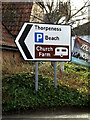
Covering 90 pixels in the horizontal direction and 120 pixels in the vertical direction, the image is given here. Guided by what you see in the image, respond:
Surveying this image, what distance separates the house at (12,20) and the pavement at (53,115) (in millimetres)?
3846

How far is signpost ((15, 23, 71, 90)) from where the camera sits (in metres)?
7.41

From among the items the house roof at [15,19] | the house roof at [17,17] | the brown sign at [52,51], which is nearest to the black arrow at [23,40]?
the brown sign at [52,51]

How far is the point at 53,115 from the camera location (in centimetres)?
660

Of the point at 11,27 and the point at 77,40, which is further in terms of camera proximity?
the point at 11,27

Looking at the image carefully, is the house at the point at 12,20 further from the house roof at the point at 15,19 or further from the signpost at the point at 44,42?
the signpost at the point at 44,42

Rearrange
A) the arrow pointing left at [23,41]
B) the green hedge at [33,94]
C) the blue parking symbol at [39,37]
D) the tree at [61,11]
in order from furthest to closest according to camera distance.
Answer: the tree at [61,11], the blue parking symbol at [39,37], the arrow pointing left at [23,41], the green hedge at [33,94]

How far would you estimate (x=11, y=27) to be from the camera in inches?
664

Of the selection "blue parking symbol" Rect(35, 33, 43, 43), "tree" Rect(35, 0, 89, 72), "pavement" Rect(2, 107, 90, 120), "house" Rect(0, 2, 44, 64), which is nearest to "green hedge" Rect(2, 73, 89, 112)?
"pavement" Rect(2, 107, 90, 120)

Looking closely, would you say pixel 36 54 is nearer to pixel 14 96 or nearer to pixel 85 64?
pixel 14 96

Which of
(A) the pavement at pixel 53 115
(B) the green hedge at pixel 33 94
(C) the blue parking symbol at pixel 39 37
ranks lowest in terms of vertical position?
(A) the pavement at pixel 53 115

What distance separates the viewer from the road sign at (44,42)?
292 inches

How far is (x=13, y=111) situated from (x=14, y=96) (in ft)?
1.99

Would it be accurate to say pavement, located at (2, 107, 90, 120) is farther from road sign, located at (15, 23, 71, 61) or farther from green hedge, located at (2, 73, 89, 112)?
road sign, located at (15, 23, 71, 61)

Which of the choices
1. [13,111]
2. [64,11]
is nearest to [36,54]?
[13,111]
